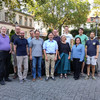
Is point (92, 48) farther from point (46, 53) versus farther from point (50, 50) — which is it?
point (46, 53)

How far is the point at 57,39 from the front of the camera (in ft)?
21.2

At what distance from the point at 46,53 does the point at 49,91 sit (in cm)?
188

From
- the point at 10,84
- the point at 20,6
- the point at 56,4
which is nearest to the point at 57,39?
the point at 10,84

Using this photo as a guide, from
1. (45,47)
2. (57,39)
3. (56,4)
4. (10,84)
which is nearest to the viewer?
(10,84)

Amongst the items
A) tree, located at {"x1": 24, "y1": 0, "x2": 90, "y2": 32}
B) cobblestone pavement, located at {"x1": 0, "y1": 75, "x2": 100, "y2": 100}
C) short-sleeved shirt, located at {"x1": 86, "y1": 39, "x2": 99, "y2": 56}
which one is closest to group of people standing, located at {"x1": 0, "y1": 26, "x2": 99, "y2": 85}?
short-sleeved shirt, located at {"x1": 86, "y1": 39, "x2": 99, "y2": 56}

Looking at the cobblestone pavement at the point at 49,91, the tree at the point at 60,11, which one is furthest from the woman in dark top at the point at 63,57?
the tree at the point at 60,11

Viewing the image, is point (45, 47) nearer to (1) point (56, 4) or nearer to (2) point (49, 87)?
(2) point (49, 87)

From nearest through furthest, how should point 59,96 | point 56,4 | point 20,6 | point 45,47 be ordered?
point 59,96, point 45,47, point 20,6, point 56,4

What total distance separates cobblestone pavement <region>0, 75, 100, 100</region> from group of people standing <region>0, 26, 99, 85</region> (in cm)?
61

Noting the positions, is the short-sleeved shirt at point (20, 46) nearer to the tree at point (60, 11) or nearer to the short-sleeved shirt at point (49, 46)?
the short-sleeved shirt at point (49, 46)

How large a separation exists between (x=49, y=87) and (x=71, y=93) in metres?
0.89

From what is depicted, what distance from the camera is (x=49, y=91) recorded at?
4457 mm

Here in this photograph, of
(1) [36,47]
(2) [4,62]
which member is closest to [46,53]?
(1) [36,47]

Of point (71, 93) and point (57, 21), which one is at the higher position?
point (57, 21)
